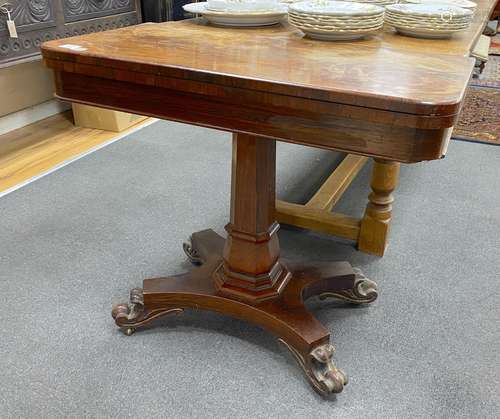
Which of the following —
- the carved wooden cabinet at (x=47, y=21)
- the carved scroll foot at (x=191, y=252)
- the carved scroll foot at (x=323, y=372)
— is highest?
the carved wooden cabinet at (x=47, y=21)

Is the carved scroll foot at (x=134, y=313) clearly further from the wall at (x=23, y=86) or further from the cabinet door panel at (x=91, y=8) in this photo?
the wall at (x=23, y=86)

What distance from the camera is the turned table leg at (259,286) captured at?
1.07m

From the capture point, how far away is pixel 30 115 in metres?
2.71

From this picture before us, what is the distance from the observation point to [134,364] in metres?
1.14

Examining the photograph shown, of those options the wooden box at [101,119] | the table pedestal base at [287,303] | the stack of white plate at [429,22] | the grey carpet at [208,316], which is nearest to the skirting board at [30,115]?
the wooden box at [101,119]

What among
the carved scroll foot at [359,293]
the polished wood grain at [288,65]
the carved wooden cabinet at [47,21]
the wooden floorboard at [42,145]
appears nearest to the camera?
the polished wood grain at [288,65]

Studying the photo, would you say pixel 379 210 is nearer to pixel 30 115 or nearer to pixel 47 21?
pixel 47 21

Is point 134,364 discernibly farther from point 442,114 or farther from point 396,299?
point 442,114

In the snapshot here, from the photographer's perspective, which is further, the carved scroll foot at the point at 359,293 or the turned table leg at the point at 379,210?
the turned table leg at the point at 379,210

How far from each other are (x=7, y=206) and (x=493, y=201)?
6.09 ft

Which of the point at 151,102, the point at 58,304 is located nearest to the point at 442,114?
the point at 151,102

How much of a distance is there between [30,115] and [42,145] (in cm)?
40

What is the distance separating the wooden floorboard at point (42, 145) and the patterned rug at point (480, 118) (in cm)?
177

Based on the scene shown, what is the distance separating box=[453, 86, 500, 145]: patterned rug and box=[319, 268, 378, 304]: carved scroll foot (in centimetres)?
137
